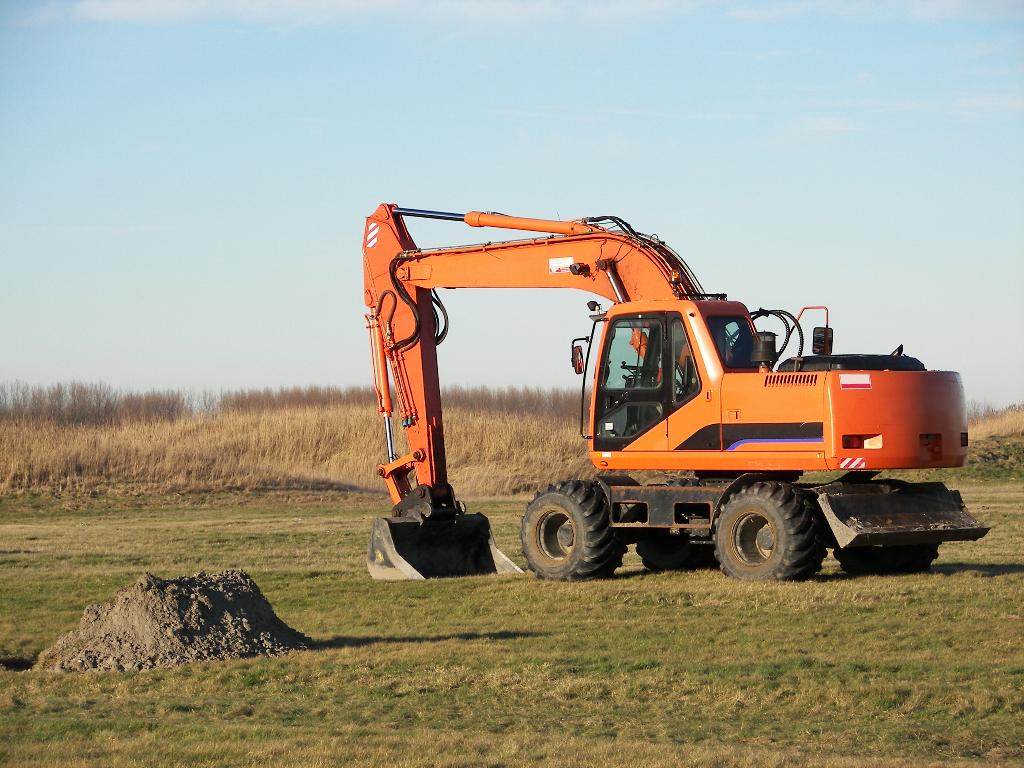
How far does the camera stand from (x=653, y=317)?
1677 centimetres

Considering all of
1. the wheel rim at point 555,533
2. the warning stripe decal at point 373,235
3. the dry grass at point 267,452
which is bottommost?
the wheel rim at point 555,533

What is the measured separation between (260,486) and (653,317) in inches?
981

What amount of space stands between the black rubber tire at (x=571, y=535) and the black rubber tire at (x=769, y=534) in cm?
155

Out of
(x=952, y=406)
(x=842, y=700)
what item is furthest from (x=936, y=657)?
(x=952, y=406)

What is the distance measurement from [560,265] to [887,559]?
5.15 meters

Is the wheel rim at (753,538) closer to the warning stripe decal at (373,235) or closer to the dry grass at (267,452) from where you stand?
the warning stripe decal at (373,235)

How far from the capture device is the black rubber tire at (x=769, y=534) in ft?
50.6

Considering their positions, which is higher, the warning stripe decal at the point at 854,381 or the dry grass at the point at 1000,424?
the warning stripe decal at the point at 854,381

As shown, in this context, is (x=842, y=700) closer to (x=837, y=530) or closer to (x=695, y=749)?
(x=695, y=749)

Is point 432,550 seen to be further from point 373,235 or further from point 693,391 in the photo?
point 373,235

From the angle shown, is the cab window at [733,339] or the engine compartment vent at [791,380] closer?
the engine compartment vent at [791,380]

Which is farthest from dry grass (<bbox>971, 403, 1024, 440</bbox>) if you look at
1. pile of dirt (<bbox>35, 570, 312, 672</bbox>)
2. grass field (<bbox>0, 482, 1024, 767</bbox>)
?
pile of dirt (<bbox>35, 570, 312, 672</bbox>)

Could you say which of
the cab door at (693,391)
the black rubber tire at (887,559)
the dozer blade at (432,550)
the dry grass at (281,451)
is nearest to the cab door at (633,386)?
the cab door at (693,391)

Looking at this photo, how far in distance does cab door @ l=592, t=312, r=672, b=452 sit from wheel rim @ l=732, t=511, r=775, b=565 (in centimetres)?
132
